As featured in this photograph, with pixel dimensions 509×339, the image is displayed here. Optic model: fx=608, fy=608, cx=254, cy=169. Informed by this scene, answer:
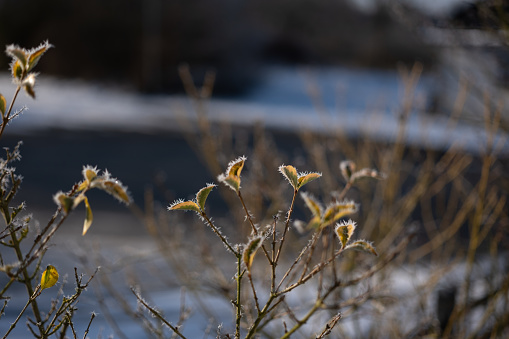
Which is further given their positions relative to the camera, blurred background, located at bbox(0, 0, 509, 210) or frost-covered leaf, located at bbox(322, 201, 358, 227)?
blurred background, located at bbox(0, 0, 509, 210)

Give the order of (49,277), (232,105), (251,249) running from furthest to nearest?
1. (232,105)
2. (49,277)
3. (251,249)

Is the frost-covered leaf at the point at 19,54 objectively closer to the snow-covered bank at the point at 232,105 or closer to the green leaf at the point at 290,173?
the green leaf at the point at 290,173

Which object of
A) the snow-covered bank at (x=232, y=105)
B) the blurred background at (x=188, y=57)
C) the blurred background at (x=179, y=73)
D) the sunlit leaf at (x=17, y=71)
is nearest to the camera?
the sunlit leaf at (x=17, y=71)

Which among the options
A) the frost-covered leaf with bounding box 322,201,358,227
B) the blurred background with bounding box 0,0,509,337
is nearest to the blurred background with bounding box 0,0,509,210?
the blurred background with bounding box 0,0,509,337

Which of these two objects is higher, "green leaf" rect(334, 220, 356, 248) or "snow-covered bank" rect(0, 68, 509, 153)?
"snow-covered bank" rect(0, 68, 509, 153)

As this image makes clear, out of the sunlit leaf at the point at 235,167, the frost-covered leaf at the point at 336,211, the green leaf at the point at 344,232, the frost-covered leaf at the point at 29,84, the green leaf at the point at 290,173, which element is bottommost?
the green leaf at the point at 344,232

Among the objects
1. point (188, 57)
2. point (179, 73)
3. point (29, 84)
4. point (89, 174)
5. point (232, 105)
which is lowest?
point (89, 174)

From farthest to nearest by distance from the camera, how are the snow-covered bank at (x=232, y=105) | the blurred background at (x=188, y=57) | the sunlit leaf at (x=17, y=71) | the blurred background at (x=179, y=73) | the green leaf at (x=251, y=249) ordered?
the blurred background at (x=188, y=57), the snow-covered bank at (x=232, y=105), the blurred background at (x=179, y=73), the sunlit leaf at (x=17, y=71), the green leaf at (x=251, y=249)

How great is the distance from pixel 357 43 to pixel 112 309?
26984 mm

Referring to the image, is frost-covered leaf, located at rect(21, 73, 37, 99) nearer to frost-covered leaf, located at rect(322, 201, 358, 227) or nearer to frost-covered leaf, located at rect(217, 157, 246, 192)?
frost-covered leaf, located at rect(217, 157, 246, 192)

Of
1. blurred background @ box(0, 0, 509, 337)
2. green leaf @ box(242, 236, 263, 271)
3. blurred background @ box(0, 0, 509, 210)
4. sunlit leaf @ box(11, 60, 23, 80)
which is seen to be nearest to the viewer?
green leaf @ box(242, 236, 263, 271)

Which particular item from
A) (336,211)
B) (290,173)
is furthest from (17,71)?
(336,211)

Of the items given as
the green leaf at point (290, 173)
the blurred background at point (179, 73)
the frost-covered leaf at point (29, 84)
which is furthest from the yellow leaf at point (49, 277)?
the blurred background at point (179, 73)

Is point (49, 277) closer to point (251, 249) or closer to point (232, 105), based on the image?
point (251, 249)
